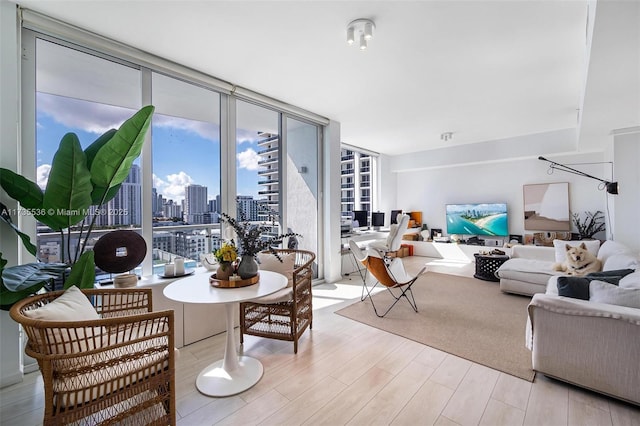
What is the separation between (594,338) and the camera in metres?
1.83

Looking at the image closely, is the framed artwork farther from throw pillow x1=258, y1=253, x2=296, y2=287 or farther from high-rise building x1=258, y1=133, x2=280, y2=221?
throw pillow x1=258, y1=253, x2=296, y2=287

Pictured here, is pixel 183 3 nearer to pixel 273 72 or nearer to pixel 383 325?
pixel 273 72

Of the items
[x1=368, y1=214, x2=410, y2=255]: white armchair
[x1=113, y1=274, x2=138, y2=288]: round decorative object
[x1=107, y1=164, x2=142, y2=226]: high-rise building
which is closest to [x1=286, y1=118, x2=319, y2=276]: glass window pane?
[x1=368, y1=214, x2=410, y2=255]: white armchair

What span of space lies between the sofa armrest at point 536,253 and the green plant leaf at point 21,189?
5.97 metres

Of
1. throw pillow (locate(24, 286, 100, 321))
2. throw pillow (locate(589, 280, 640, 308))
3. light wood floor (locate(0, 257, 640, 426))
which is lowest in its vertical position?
light wood floor (locate(0, 257, 640, 426))

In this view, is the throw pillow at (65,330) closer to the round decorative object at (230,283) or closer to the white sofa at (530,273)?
the round decorative object at (230,283)

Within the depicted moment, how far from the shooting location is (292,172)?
4590 mm

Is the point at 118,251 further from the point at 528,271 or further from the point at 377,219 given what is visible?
the point at 377,219

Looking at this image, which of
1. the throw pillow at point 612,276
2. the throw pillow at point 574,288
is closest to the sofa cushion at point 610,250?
the throw pillow at point 612,276

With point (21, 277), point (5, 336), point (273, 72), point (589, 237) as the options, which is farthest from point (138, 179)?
point (589, 237)

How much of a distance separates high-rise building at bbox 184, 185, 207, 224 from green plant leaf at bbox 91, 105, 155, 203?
1.03 metres

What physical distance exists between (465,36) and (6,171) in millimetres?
3682

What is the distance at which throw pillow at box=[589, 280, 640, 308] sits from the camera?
6.06 feet

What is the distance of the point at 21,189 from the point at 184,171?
1.35m
